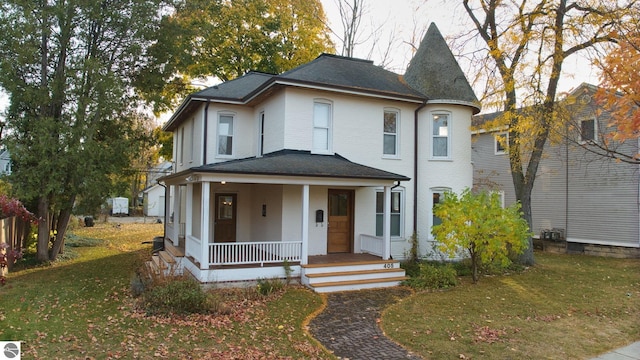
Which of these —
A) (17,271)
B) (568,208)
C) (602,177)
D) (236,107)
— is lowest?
(17,271)

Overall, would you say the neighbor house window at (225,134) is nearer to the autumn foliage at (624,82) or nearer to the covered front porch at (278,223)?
the covered front porch at (278,223)

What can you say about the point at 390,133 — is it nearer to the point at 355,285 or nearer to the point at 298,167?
the point at 298,167

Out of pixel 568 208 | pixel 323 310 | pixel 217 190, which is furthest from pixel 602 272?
pixel 217 190

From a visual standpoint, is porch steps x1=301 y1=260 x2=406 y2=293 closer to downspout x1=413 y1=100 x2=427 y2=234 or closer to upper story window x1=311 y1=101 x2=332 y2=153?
downspout x1=413 y1=100 x2=427 y2=234

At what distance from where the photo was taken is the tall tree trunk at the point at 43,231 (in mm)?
15453

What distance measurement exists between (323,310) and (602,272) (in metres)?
10.7

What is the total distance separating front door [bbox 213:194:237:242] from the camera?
1475 centimetres

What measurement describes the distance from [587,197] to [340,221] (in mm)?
12660

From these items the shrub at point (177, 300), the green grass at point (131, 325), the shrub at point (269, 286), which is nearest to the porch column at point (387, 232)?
the green grass at point (131, 325)

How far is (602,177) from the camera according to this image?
59.4 ft

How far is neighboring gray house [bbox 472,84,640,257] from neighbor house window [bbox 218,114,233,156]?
9.87m

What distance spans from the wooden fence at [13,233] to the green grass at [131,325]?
6.43ft

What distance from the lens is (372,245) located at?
42.6 ft

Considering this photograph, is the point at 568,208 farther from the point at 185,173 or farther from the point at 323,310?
the point at 185,173
